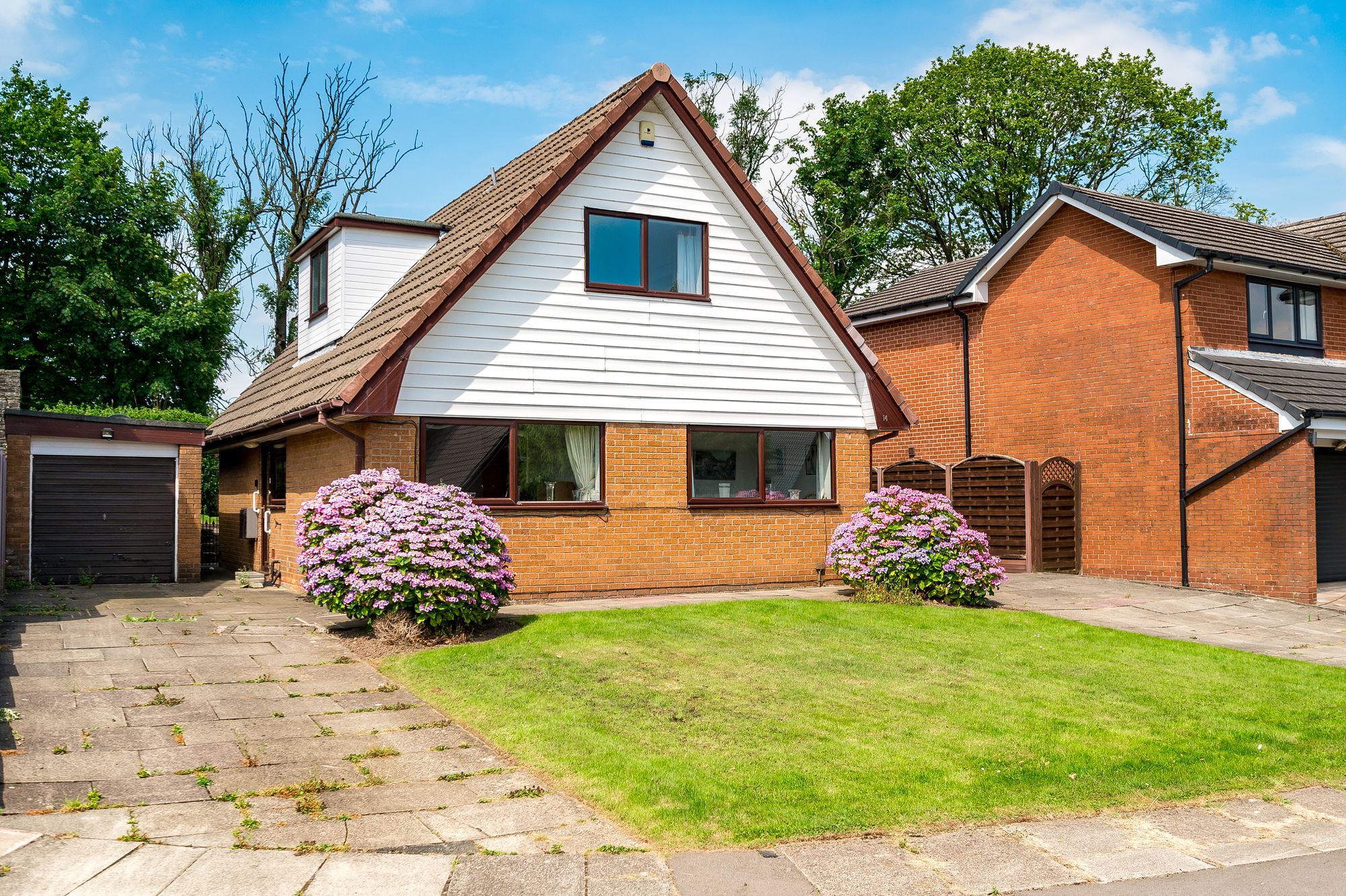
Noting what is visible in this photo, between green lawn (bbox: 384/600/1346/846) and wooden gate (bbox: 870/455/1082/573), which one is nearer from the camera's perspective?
green lawn (bbox: 384/600/1346/846)

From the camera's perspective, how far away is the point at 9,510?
17109 mm

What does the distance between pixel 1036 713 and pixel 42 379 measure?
29940mm

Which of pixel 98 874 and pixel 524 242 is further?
pixel 524 242

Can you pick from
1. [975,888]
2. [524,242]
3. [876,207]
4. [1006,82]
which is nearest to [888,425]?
[524,242]

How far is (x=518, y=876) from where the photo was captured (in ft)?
17.4

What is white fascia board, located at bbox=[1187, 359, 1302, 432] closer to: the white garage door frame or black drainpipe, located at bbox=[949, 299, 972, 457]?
black drainpipe, located at bbox=[949, 299, 972, 457]

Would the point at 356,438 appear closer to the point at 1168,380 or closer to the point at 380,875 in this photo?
the point at 380,875

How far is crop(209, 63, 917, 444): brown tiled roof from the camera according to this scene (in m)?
14.1

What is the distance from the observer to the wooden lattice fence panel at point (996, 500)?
19953 mm

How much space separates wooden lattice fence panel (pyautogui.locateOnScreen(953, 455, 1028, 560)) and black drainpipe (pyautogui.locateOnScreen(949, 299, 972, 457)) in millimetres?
1939

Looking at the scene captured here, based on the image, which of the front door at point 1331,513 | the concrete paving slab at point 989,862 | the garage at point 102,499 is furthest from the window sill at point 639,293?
the front door at point 1331,513

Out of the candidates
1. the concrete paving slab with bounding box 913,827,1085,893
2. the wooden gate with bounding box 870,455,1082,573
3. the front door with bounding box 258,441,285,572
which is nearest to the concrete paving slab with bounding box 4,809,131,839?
the concrete paving slab with bounding box 913,827,1085,893

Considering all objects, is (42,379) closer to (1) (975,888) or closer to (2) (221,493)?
(2) (221,493)

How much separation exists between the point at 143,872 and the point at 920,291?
22706mm
